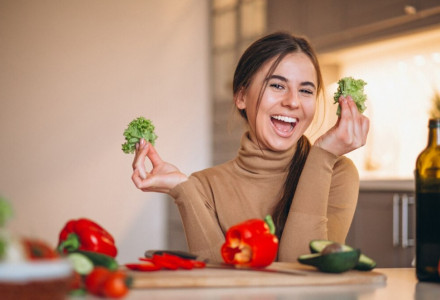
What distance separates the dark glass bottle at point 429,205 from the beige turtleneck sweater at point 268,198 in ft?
1.54

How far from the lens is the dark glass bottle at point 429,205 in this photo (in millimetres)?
1239

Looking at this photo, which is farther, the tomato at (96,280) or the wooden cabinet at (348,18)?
the wooden cabinet at (348,18)

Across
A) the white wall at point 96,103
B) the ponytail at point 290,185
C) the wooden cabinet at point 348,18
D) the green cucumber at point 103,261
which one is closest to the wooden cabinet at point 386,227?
the wooden cabinet at point 348,18

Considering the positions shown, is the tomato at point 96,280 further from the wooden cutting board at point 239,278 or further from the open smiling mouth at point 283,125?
the open smiling mouth at point 283,125

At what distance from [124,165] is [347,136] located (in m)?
4.60

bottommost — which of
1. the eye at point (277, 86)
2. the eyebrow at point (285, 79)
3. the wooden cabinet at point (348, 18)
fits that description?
the eye at point (277, 86)

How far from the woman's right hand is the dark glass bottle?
0.72 m

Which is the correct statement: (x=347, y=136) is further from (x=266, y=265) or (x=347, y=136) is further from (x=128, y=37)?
(x=128, y=37)

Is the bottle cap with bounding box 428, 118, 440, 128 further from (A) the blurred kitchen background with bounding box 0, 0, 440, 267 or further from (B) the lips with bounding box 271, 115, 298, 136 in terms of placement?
(A) the blurred kitchen background with bounding box 0, 0, 440, 267

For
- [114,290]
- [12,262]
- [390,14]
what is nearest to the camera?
[12,262]

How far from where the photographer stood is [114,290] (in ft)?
3.13

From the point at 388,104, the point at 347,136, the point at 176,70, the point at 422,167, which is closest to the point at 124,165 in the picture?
the point at 176,70

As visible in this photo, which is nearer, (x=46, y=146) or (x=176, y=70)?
(x=46, y=146)

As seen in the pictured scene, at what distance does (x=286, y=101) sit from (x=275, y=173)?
0.80 feet
